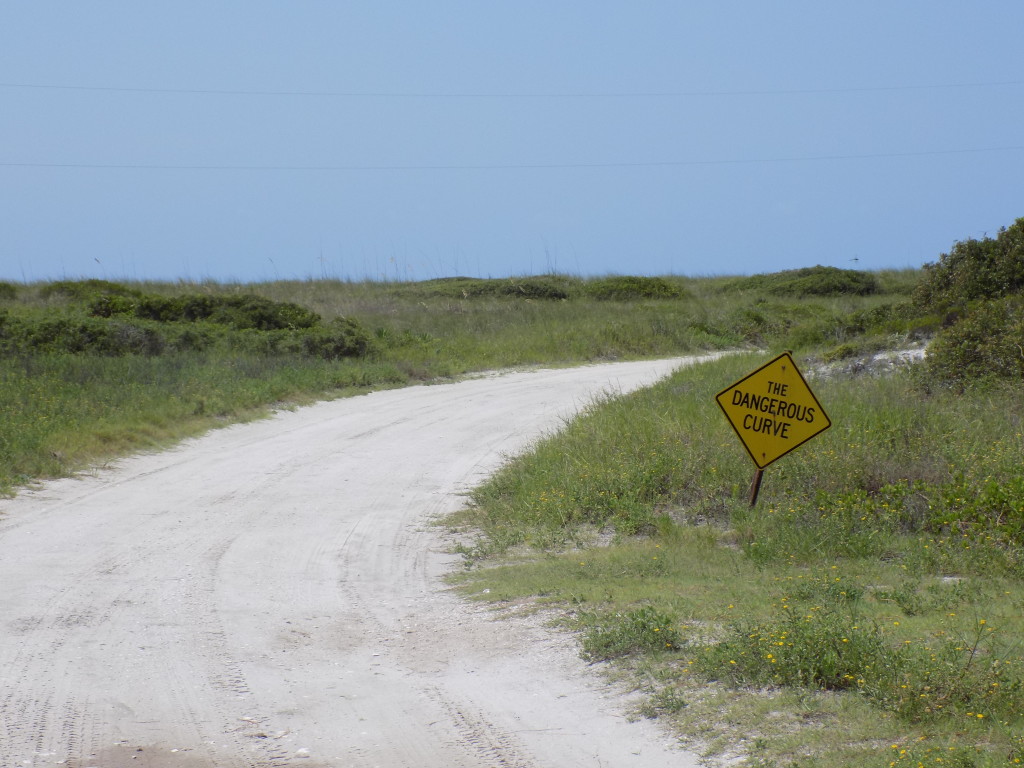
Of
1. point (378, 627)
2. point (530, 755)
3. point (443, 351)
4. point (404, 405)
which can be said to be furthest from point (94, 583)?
point (443, 351)

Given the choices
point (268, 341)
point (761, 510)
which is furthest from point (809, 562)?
point (268, 341)

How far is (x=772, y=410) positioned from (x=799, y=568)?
1932 millimetres

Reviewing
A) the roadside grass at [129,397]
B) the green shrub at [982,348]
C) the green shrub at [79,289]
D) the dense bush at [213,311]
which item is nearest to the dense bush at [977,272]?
the green shrub at [982,348]

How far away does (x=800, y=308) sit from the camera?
4297 cm

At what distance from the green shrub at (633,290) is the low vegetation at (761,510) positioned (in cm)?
2490

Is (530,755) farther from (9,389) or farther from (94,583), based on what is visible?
(9,389)

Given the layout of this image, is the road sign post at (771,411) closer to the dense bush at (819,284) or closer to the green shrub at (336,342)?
the green shrub at (336,342)

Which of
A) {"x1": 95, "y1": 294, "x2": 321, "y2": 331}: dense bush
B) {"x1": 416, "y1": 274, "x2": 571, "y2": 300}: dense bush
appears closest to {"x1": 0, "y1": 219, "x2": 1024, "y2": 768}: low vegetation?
{"x1": 95, "y1": 294, "x2": 321, "y2": 331}: dense bush

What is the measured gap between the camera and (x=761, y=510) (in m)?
9.26

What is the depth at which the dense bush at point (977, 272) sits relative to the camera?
1740 centimetres

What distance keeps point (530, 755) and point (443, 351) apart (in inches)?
980

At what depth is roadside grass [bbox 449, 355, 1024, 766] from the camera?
4.54 meters

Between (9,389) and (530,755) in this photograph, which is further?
(9,389)

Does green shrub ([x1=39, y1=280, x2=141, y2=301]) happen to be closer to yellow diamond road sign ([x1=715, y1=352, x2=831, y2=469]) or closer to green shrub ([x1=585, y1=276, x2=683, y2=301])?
green shrub ([x1=585, y1=276, x2=683, y2=301])
